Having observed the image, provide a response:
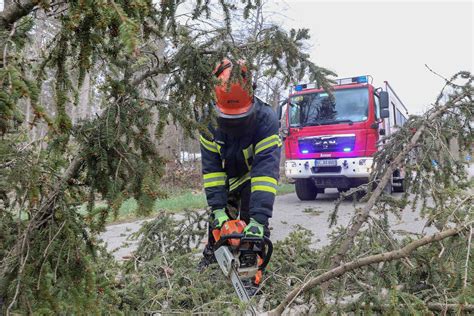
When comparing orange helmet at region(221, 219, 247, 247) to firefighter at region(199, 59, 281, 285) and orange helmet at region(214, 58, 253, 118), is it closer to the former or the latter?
firefighter at region(199, 59, 281, 285)

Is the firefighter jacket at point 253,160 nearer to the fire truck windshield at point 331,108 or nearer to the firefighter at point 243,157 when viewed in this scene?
the firefighter at point 243,157

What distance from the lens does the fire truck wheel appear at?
31.1 ft

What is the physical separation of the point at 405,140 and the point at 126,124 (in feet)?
8.36

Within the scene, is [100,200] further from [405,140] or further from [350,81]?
[350,81]

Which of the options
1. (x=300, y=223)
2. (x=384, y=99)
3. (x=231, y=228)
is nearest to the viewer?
(x=231, y=228)

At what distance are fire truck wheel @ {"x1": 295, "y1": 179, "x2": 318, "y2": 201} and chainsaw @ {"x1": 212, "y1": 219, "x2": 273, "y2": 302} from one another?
6923mm

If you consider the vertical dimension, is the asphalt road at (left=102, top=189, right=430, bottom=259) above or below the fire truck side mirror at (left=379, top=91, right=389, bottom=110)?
below

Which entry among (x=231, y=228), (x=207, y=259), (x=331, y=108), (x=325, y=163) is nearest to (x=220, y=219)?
(x=231, y=228)

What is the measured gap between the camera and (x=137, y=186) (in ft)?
5.11

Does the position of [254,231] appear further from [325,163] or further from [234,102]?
[325,163]

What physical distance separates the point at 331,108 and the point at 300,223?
10.7ft

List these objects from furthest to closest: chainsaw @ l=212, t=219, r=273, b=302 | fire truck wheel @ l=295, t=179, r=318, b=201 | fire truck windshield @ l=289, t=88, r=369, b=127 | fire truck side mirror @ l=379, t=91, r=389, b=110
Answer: fire truck wheel @ l=295, t=179, r=318, b=201 < fire truck windshield @ l=289, t=88, r=369, b=127 < fire truck side mirror @ l=379, t=91, r=389, b=110 < chainsaw @ l=212, t=219, r=273, b=302

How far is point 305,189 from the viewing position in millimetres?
9523

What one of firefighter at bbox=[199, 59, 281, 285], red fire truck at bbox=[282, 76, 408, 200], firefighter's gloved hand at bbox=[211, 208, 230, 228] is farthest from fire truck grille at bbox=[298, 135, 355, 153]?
firefighter's gloved hand at bbox=[211, 208, 230, 228]
